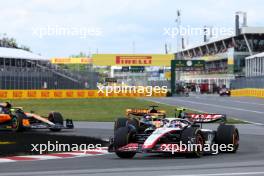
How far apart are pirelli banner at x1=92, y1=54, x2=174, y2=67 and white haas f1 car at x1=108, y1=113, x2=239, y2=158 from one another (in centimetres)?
6923

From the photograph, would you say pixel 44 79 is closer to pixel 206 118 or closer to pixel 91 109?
pixel 91 109

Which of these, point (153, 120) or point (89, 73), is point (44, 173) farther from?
point (89, 73)

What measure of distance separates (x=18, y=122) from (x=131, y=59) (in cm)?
6327

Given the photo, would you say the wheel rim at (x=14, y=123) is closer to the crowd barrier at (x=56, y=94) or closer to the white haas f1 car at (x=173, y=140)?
the white haas f1 car at (x=173, y=140)

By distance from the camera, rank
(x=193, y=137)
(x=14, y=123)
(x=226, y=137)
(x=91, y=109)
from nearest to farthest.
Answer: (x=193, y=137)
(x=226, y=137)
(x=14, y=123)
(x=91, y=109)

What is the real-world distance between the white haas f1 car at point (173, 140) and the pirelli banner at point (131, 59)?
227 feet

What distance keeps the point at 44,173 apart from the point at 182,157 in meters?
3.75

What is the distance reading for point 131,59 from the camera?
281 feet

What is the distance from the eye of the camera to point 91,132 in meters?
A: 22.8

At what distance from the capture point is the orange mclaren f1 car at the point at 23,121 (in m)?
22.7

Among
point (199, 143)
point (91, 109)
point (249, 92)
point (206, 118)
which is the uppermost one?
point (206, 118)

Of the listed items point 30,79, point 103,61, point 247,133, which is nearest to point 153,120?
point 247,133

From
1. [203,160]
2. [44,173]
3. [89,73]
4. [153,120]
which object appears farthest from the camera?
[89,73]

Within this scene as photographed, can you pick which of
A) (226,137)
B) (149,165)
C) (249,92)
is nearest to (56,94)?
(249,92)
